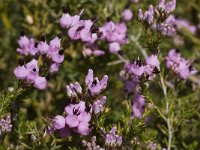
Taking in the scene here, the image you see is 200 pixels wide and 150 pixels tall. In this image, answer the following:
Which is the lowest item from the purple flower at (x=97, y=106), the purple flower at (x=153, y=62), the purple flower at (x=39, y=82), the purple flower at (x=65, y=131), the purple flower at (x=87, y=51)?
the purple flower at (x=65, y=131)

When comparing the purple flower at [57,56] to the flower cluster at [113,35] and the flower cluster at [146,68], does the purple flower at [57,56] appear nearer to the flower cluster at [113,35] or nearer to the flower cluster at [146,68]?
the flower cluster at [146,68]

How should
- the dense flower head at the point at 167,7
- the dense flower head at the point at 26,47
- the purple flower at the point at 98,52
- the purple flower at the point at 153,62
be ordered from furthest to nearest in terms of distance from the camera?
the purple flower at the point at 98,52 < the dense flower head at the point at 26,47 < the dense flower head at the point at 167,7 < the purple flower at the point at 153,62

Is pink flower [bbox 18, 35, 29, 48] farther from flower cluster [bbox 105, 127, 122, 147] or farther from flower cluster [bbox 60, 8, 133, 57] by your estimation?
flower cluster [bbox 105, 127, 122, 147]

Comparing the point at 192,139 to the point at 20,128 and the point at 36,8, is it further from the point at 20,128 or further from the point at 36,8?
the point at 36,8

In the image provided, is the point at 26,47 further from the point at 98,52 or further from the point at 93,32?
the point at 98,52

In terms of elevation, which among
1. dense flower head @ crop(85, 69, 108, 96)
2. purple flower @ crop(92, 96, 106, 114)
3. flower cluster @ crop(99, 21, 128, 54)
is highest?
flower cluster @ crop(99, 21, 128, 54)

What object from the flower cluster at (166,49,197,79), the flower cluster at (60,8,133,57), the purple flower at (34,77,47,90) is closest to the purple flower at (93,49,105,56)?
the flower cluster at (60,8,133,57)

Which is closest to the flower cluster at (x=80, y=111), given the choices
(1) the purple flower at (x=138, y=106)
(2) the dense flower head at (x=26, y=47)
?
(2) the dense flower head at (x=26, y=47)
